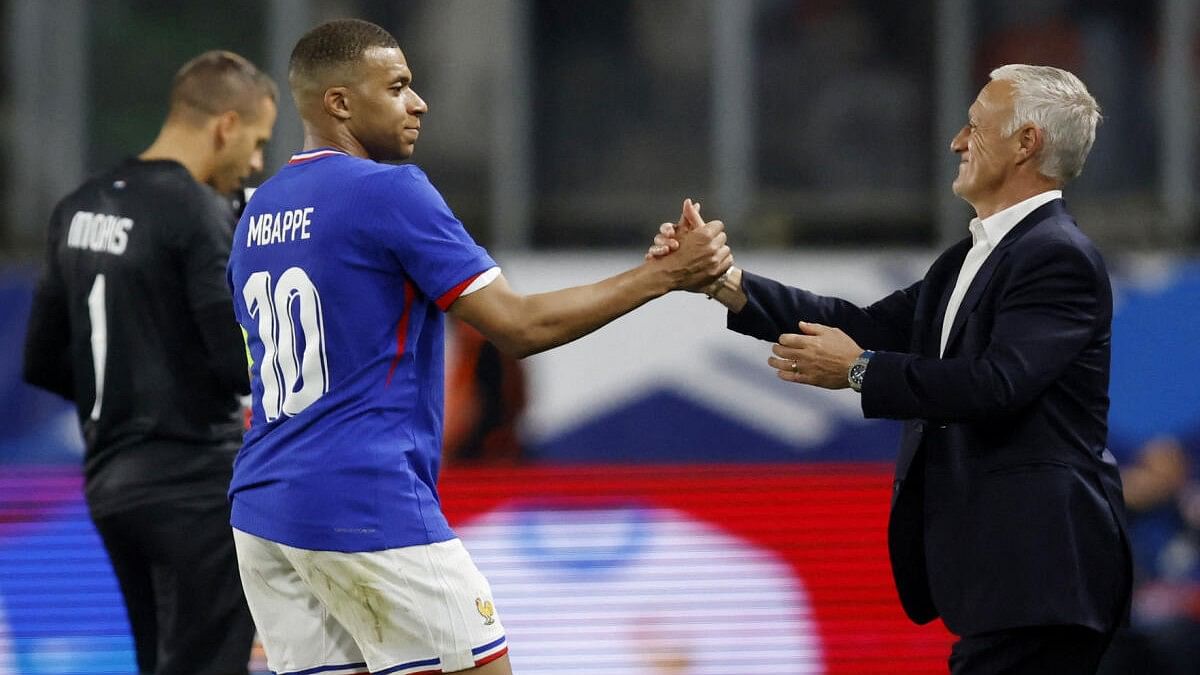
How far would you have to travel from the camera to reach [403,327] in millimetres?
3408

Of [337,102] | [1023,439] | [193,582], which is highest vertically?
[337,102]

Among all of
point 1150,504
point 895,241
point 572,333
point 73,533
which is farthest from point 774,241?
point 572,333

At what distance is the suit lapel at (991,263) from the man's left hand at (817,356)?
0.73 ft

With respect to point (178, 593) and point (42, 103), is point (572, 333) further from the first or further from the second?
point (42, 103)

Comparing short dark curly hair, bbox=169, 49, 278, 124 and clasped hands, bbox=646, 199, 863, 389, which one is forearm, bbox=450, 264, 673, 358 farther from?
short dark curly hair, bbox=169, 49, 278, 124

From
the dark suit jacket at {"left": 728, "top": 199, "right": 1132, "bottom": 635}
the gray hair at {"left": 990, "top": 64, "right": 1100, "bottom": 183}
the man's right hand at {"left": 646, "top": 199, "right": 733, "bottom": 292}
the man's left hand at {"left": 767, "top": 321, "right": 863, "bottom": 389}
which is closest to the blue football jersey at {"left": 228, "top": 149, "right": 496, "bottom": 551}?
the man's right hand at {"left": 646, "top": 199, "right": 733, "bottom": 292}

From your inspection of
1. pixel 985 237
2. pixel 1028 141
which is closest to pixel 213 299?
pixel 985 237

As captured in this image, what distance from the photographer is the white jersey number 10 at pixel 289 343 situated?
338cm

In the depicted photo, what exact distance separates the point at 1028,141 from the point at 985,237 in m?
0.23

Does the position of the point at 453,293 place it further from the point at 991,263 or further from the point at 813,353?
the point at 991,263

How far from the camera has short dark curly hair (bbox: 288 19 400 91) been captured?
3559 millimetres

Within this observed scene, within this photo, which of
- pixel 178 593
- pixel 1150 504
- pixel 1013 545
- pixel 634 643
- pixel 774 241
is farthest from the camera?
pixel 774 241

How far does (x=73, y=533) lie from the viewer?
24.4ft

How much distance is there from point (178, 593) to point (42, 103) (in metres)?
5.59
